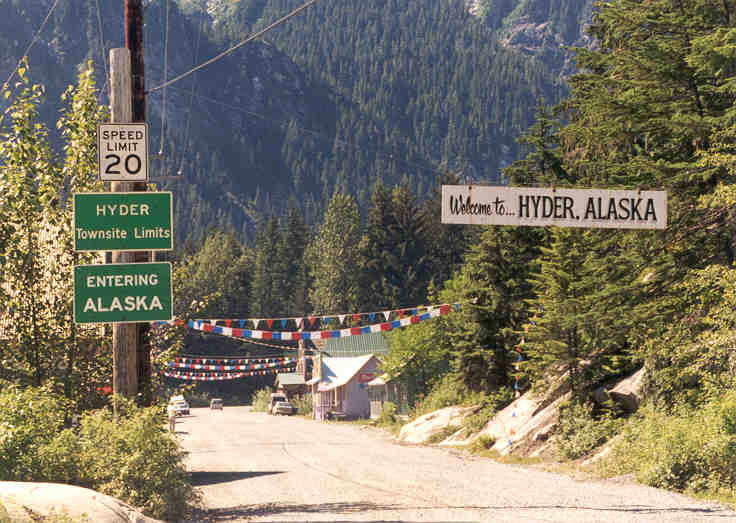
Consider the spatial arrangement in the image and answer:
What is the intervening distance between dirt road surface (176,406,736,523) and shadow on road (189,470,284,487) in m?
0.03

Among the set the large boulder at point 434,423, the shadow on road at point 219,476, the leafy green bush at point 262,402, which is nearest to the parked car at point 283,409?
the leafy green bush at point 262,402

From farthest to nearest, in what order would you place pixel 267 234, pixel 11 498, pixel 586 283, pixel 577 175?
pixel 267 234, pixel 577 175, pixel 586 283, pixel 11 498

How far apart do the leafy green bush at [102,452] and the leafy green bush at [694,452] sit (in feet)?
30.9

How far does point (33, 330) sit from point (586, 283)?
1437cm

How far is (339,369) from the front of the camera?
239 feet

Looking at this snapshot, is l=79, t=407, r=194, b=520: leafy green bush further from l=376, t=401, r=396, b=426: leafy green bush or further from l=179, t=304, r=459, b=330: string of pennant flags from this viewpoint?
l=376, t=401, r=396, b=426: leafy green bush

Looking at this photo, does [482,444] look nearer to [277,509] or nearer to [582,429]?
[582,429]

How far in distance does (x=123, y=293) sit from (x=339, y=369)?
60.4 m

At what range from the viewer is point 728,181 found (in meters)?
19.5

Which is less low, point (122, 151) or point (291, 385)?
point (122, 151)

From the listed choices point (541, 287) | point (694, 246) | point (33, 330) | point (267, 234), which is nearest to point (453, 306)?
point (541, 287)

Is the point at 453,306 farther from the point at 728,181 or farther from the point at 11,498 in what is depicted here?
the point at 11,498

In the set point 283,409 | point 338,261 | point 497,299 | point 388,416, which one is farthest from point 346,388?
point 497,299

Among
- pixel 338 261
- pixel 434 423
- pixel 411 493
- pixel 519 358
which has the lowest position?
pixel 434 423
